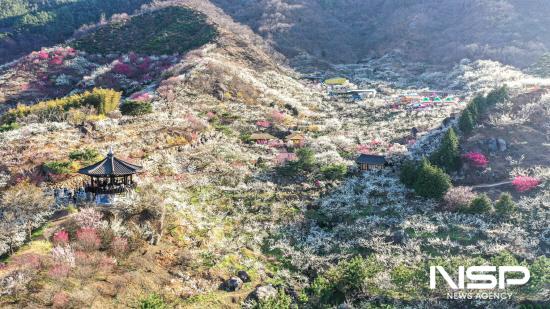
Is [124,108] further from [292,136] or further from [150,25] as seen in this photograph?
[150,25]

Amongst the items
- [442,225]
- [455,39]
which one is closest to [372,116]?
[442,225]

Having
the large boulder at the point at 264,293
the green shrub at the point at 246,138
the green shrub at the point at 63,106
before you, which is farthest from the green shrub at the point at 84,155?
the large boulder at the point at 264,293

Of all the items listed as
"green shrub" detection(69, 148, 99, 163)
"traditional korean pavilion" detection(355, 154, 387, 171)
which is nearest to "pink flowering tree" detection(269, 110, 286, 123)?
"traditional korean pavilion" detection(355, 154, 387, 171)

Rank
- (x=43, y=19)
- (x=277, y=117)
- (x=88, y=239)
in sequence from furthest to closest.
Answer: (x=43, y=19) → (x=277, y=117) → (x=88, y=239)

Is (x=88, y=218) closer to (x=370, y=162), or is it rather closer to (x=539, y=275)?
(x=539, y=275)

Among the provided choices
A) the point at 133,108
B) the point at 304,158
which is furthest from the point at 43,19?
the point at 304,158

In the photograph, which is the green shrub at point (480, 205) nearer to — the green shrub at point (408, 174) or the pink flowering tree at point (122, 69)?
the green shrub at point (408, 174)
